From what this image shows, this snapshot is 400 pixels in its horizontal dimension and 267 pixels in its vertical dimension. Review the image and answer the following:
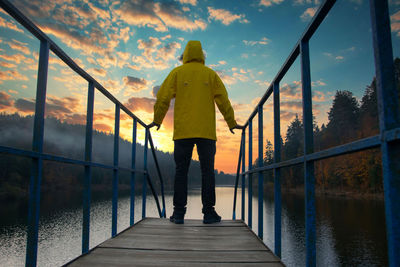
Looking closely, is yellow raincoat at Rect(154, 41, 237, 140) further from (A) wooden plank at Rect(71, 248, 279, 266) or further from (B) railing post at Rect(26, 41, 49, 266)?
(B) railing post at Rect(26, 41, 49, 266)

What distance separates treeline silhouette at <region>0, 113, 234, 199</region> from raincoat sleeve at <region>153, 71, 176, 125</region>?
155 feet

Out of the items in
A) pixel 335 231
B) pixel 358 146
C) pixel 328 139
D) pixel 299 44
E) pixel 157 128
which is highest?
→ pixel 328 139

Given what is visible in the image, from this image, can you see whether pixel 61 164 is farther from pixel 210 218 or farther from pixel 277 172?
pixel 277 172

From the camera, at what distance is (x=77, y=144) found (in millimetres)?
96938

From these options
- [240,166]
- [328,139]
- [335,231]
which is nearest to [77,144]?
[328,139]

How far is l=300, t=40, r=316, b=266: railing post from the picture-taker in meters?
1.27

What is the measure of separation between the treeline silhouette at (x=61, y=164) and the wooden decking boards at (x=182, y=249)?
47.6 meters

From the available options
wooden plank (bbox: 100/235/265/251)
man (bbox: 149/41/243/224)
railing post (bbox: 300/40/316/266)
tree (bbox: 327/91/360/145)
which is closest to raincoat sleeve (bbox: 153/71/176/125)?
man (bbox: 149/41/243/224)

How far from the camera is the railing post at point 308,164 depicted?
4.18ft

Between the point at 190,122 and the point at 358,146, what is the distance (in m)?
1.92

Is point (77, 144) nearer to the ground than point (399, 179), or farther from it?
farther from it

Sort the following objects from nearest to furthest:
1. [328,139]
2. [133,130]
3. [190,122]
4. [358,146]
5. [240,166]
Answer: [358,146], [190,122], [133,130], [240,166], [328,139]

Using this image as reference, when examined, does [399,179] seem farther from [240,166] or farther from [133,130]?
[240,166]

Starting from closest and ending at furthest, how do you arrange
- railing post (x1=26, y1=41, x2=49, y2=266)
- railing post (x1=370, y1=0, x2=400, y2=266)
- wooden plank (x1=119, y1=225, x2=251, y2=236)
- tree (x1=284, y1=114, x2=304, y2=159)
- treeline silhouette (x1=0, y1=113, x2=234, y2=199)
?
1. railing post (x1=370, y1=0, x2=400, y2=266)
2. railing post (x1=26, y1=41, x2=49, y2=266)
3. wooden plank (x1=119, y1=225, x2=251, y2=236)
4. tree (x1=284, y1=114, x2=304, y2=159)
5. treeline silhouette (x1=0, y1=113, x2=234, y2=199)
